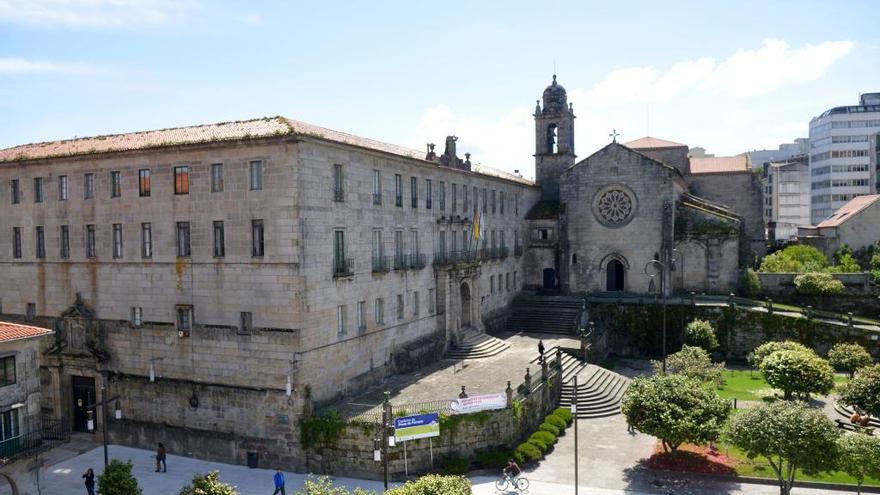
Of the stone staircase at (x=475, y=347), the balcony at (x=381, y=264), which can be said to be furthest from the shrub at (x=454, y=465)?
the stone staircase at (x=475, y=347)

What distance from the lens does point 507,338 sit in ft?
137

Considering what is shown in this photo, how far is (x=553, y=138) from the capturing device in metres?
54.2

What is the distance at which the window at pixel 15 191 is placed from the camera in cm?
3183

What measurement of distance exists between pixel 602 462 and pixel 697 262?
2532 cm

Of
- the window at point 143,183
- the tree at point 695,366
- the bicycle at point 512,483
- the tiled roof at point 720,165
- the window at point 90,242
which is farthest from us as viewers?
the tiled roof at point 720,165

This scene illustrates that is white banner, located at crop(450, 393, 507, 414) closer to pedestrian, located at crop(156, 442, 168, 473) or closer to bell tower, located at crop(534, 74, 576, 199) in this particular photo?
pedestrian, located at crop(156, 442, 168, 473)

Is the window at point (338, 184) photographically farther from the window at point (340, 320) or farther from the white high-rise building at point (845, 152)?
the white high-rise building at point (845, 152)

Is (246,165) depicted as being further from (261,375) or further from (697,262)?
(697,262)

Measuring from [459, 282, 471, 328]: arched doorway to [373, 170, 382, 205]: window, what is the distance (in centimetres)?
1038

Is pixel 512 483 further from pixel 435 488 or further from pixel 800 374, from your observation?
pixel 800 374

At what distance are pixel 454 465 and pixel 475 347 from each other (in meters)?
12.8

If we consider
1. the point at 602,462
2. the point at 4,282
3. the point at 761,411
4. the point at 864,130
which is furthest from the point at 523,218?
the point at 864,130

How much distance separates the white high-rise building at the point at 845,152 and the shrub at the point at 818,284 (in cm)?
4010

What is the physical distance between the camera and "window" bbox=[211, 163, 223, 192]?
2672 cm
